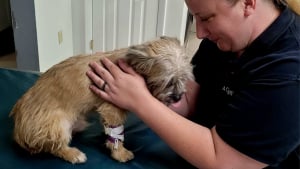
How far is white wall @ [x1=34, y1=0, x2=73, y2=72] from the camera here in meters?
2.49

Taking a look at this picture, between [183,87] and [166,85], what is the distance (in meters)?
0.08

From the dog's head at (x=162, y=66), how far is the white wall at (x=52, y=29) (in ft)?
5.11

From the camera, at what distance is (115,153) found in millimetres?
1146

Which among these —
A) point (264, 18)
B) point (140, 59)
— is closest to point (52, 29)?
point (140, 59)

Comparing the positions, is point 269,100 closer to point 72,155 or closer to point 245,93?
point 245,93

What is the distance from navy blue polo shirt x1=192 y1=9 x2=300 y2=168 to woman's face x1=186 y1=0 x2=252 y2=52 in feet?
0.13

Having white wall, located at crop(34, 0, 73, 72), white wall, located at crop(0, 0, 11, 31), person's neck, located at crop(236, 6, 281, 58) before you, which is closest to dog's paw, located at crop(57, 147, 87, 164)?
person's neck, located at crop(236, 6, 281, 58)

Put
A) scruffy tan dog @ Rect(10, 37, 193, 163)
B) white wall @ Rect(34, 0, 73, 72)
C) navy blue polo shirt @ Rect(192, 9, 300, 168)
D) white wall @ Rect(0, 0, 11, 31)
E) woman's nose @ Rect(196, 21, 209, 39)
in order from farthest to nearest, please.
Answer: white wall @ Rect(0, 0, 11, 31) → white wall @ Rect(34, 0, 73, 72) → scruffy tan dog @ Rect(10, 37, 193, 163) → woman's nose @ Rect(196, 21, 209, 39) → navy blue polo shirt @ Rect(192, 9, 300, 168)

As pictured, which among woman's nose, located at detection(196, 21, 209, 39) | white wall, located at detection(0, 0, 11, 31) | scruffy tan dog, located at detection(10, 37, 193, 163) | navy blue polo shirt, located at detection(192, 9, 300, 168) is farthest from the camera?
white wall, located at detection(0, 0, 11, 31)

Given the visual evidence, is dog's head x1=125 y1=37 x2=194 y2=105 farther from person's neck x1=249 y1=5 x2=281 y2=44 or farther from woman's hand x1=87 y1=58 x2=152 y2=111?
person's neck x1=249 y1=5 x2=281 y2=44

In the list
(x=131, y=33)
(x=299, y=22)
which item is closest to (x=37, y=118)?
(x=299, y=22)

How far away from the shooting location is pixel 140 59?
1.04 meters

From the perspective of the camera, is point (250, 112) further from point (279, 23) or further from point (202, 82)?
point (202, 82)

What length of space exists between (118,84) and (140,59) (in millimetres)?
101
